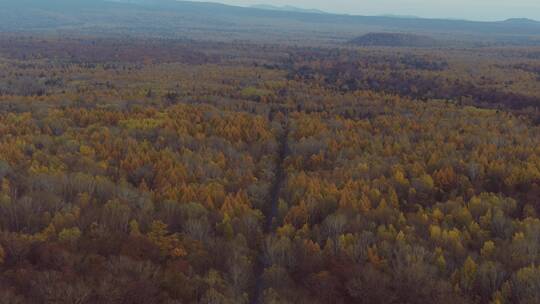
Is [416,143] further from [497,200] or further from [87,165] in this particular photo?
[87,165]

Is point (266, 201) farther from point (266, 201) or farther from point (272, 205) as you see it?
point (272, 205)

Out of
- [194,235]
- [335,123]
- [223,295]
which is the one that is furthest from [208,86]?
[223,295]

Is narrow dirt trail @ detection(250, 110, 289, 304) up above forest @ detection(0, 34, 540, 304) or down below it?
below

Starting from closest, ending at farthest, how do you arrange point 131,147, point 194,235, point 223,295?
point 223,295
point 194,235
point 131,147

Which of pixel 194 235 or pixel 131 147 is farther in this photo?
pixel 131 147

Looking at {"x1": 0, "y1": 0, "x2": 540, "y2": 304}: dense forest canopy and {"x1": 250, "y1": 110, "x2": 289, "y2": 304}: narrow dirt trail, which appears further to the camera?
{"x1": 250, "y1": 110, "x2": 289, "y2": 304}: narrow dirt trail

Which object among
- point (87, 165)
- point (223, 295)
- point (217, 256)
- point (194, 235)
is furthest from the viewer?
point (87, 165)

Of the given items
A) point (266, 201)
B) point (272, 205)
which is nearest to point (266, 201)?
point (266, 201)
